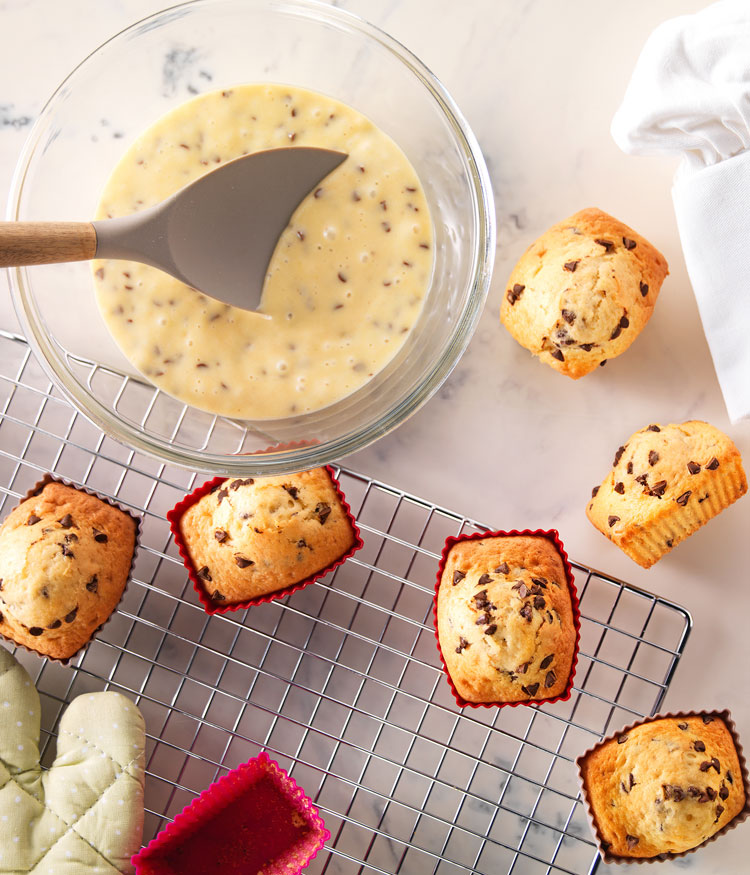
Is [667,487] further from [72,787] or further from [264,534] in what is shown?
[72,787]

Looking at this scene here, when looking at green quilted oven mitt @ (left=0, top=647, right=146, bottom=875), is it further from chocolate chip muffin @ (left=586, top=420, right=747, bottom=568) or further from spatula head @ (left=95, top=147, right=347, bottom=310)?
chocolate chip muffin @ (left=586, top=420, right=747, bottom=568)

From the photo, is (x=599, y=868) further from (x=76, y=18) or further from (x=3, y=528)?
(x=76, y=18)

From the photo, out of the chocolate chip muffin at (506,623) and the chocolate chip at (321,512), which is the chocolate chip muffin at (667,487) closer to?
the chocolate chip muffin at (506,623)

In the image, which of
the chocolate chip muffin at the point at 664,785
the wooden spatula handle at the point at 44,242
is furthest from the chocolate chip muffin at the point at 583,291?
the wooden spatula handle at the point at 44,242

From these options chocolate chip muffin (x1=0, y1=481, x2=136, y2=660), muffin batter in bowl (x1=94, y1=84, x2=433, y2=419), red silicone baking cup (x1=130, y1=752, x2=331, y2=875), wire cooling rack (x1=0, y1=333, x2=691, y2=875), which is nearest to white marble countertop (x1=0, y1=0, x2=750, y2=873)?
wire cooling rack (x1=0, y1=333, x2=691, y2=875)

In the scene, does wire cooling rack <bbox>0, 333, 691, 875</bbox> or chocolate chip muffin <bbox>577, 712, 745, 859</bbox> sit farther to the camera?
wire cooling rack <bbox>0, 333, 691, 875</bbox>

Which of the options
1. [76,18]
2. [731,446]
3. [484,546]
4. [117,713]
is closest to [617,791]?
[484,546]
